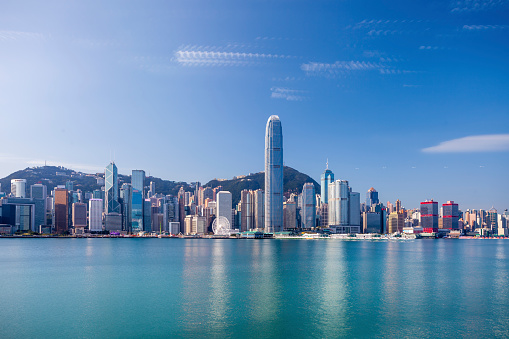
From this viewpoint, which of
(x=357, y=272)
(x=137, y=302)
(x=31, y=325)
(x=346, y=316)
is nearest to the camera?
(x=31, y=325)

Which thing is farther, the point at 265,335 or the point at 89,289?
the point at 89,289

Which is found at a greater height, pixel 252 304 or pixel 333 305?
Result: pixel 252 304

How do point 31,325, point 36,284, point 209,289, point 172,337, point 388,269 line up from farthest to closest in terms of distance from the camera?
point 388,269 → point 36,284 → point 209,289 → point 31,325 → point 172,337

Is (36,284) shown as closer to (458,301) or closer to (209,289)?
(209,289)

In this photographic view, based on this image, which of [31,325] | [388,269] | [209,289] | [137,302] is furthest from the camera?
[388,269]

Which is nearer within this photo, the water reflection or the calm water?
the calm water

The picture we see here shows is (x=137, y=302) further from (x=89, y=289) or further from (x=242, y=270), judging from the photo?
(x=242, y=270)

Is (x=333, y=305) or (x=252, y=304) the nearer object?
(x=252, y=304)

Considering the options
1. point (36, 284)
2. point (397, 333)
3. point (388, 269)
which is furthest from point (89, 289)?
point (388, 269)

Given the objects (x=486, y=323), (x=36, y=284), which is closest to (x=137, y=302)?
(x=36, y=284)

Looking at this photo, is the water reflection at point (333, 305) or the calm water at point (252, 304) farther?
the water reflection at point (333, 305)
